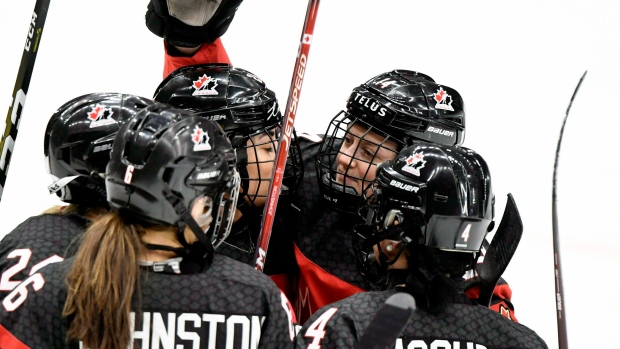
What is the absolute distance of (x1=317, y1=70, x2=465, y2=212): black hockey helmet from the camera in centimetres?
196

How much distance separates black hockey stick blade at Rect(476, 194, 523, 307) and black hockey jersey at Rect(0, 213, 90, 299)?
0.87 meters

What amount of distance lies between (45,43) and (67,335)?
255 centimetres

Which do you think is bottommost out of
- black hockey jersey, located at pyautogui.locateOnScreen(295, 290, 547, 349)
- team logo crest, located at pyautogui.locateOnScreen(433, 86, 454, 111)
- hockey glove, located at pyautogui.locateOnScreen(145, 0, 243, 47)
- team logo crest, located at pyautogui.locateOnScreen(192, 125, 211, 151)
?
black hockey jersey, located at pyautogui.locateOnScreen(295, 290, 547, 349)

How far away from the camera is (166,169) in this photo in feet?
4.46

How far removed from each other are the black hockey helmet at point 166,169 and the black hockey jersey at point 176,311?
9cm

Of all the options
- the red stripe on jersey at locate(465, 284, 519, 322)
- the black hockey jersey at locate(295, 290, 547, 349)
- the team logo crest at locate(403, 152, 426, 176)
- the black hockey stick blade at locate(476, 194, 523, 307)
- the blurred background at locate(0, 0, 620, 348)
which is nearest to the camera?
the black hockey jersey at locate(295, 290, 547, 349)

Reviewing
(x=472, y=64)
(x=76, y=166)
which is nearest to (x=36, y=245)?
(x=76, y=166)

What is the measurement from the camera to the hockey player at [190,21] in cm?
218

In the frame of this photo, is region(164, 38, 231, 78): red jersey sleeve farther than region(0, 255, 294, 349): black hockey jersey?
Yes

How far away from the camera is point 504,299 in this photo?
1.93 metres

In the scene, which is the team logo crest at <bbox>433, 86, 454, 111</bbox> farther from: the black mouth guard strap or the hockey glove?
the black mouth guard strap

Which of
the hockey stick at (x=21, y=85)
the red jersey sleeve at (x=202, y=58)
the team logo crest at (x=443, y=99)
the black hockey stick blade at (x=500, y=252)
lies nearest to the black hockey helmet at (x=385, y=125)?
the team logo crest at (x=443, y=99)

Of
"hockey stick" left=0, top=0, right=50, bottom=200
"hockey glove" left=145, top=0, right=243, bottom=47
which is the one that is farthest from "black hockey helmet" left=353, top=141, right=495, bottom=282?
"hockey stick" left=0, top=0, right=50, bottom=200

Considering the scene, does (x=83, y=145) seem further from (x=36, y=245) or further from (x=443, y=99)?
(x=443, y=99)
